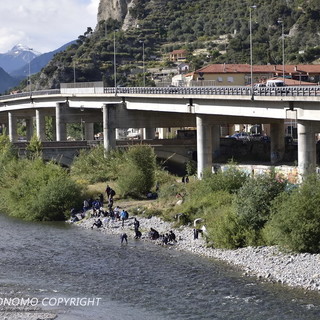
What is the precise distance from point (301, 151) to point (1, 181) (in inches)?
1344

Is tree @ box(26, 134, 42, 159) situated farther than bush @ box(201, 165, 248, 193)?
Yes

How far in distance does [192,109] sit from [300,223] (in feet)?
114

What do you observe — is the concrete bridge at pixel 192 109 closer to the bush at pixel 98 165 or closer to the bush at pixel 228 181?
the bush at pixel 228 181

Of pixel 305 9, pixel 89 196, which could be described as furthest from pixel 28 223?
pixel 305 9

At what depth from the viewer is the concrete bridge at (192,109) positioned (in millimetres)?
58594

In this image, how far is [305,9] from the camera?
177125 mm

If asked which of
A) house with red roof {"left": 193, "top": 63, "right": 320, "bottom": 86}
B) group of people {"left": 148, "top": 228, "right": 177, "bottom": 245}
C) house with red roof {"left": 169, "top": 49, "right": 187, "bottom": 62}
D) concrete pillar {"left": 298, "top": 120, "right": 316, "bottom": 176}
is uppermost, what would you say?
house with red roof {"left": 169, "top": 49, "right": 187, "bottom": 62}

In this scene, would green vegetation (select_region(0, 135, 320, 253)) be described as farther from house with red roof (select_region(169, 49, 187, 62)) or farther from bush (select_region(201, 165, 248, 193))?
house with red roof (select_region(169, 49, 187, 62))

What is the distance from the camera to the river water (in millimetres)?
34844

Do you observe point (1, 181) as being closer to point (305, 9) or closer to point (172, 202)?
point (172, 202)

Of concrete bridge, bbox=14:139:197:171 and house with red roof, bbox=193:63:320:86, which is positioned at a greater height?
house with red roof, bbox=193:63:320:86

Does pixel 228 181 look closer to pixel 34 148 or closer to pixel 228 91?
pixel 228 91

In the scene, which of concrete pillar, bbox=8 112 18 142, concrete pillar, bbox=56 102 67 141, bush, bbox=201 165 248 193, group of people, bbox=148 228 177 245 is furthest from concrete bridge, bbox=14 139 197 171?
group of people, bbox=148 228 177 245

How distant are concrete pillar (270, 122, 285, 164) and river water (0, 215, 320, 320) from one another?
3277 centimetres
